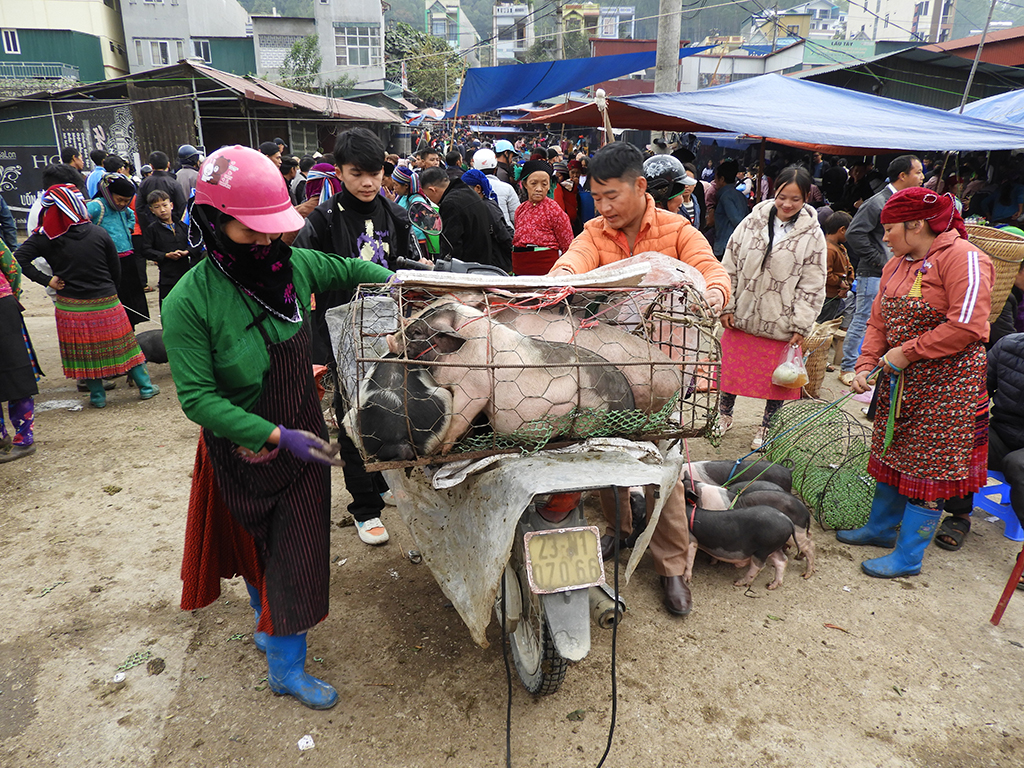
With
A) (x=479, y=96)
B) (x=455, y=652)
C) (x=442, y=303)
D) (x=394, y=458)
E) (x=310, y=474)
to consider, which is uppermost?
(x=479, y=96)

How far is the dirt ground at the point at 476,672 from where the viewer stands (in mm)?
2084

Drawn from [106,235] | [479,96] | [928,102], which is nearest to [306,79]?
[479,96]

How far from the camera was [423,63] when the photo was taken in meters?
44.9

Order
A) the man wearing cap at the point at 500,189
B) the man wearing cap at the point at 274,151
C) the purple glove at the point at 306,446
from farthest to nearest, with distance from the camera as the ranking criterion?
the man wearing cap at the point at 274,151
the man wearing cap at the point at 500,189
the purple glove at the point at 306,446

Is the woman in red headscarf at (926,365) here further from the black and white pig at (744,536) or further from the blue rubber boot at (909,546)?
the black and white pig at (744,536)

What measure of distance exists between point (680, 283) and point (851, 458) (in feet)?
7.22

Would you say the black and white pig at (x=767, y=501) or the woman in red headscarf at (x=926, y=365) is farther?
the black and white pig at (x=767, y=501)

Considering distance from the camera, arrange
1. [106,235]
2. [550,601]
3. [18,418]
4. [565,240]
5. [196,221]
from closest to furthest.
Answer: [196,221] < [550,601] < [18,418] < [106,235] < [565,240]

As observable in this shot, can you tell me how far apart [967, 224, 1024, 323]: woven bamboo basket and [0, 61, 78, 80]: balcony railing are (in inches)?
1247

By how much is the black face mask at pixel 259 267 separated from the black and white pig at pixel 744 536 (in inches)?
80.5

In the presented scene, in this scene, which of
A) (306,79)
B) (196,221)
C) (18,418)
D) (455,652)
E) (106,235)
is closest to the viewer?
(196,221)

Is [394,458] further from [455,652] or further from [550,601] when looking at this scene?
[455,652]

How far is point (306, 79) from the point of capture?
30.3m

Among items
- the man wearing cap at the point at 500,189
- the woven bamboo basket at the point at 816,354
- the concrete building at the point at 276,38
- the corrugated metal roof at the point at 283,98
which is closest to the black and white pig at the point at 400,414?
the woven bamboo basket at the point at 816,354
